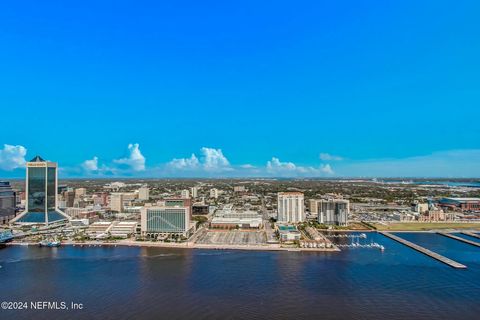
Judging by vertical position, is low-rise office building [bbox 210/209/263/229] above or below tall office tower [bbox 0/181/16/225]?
below

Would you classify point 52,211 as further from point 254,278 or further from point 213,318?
point 213,318

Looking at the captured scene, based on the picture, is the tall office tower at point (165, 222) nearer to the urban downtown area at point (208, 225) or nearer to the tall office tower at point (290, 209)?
the urban downtown area at point (208, 225)

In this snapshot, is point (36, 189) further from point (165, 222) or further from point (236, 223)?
point (236, 223)

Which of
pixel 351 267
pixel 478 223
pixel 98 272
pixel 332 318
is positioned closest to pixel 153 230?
pixel 98 272

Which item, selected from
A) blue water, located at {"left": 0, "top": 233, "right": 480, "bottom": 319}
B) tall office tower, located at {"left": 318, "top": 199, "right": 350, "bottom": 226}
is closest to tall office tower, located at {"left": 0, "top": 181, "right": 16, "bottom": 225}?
blue water, located at {"left": 0, "top": 233, "right": 480, "bottom": 319}

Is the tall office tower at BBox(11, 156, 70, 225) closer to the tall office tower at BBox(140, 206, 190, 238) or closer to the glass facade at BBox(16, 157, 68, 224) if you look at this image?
the glass facade at BBox(16, 157, 68, 224)

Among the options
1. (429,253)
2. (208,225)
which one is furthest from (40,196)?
(429,253)

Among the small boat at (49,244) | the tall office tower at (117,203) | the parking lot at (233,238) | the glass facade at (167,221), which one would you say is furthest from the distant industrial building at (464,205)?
the small boat at (49,244)
